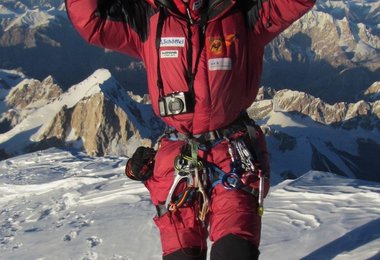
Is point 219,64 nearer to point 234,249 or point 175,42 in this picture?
point 175,42

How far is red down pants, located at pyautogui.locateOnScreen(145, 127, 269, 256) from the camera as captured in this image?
562cm

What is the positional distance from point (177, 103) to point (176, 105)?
0.03 metres

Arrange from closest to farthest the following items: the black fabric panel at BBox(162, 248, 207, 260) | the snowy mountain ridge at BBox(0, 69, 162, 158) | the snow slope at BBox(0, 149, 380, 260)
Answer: the black fabric panel at BBox(162, 248, 207, 260), the snow slope at BBox(0, 149, 380, 260), the snowy mountain ridge at BBox(0, 69, 162, 158)

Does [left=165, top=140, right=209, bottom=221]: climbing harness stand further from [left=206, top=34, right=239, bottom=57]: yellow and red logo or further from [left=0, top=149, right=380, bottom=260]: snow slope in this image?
[left=0, top=149, right=380, bottom=260]: snow slope

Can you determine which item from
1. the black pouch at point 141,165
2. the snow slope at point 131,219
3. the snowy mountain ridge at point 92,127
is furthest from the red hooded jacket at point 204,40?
the snowy mountain ridge at point 92,127

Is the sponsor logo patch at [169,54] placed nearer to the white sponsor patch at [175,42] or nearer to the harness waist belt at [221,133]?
the white sponsor patch at [175,42]

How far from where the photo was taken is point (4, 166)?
21.8 metres

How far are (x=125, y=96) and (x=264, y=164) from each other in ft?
598

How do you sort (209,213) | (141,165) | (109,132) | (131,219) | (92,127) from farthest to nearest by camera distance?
(109,132)
(92,127)
(131,219)
(141,165)
(209,213)

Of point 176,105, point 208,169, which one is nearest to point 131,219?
point 208,169

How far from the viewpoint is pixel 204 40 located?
19.0 ft

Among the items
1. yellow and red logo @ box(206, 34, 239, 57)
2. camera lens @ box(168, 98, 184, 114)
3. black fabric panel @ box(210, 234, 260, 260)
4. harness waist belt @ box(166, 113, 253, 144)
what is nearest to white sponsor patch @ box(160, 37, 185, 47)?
yellow and red logo @ box(206, 34, 239, 57)

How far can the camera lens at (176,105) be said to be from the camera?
5.77m

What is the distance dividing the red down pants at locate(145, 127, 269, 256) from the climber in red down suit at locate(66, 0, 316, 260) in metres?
0.01
